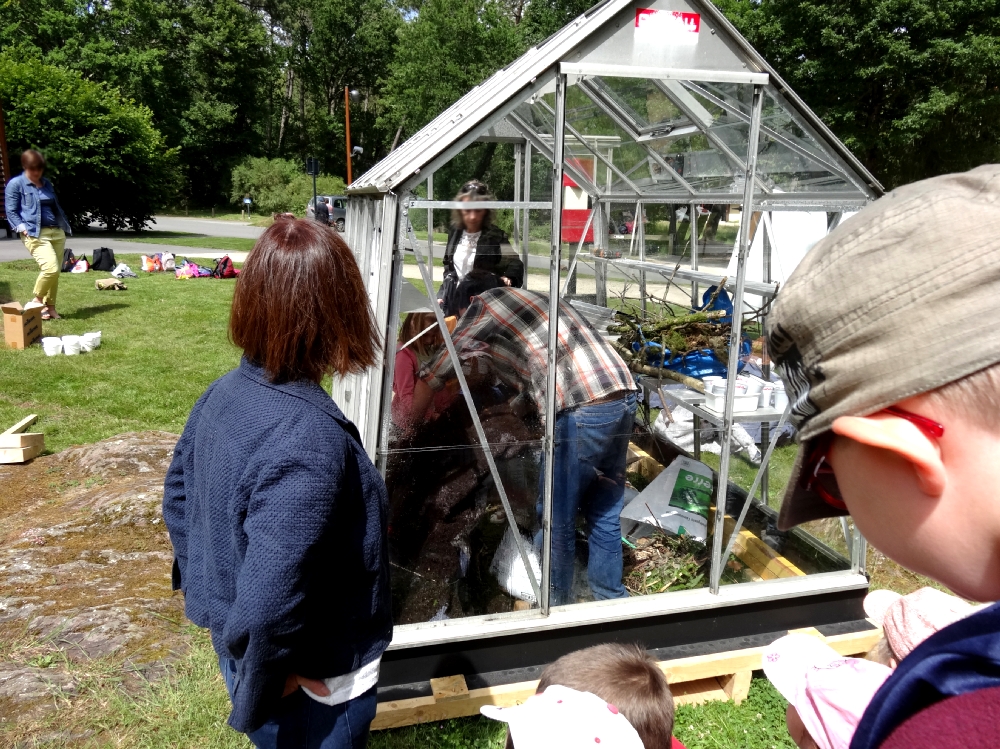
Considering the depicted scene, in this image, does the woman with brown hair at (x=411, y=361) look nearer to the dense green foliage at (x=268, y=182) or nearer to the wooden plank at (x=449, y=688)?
the wooden plank at (x=449, y=688)

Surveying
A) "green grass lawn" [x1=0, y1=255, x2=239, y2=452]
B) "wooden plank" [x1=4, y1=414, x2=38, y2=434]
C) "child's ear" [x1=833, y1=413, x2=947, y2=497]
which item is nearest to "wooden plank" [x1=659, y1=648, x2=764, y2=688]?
"child's ear" [x1=833, y1=413, x2=947, y2=497]

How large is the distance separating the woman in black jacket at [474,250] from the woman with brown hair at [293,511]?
1.14 m

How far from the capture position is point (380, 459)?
2828 millimetres

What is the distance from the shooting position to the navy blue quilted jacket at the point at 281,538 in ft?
4.84

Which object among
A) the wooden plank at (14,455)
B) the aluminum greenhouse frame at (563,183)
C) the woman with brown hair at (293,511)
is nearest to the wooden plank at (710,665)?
the aluminum greenhouse frame at (563,183)

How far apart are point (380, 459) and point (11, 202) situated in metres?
8.08

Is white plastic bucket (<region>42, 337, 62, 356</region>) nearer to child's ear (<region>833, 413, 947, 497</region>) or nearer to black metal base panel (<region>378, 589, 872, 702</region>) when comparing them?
black metal base panel (<region>378, 589, 872, 702</region>)

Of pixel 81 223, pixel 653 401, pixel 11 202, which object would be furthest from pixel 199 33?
pixel 653 401

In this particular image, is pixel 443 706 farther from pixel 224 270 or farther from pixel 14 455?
pixel 224 270

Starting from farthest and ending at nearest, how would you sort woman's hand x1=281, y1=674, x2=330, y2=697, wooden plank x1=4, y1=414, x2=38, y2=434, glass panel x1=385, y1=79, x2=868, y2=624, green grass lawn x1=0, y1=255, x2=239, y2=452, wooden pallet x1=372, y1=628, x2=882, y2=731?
green grass lawn x1=0, y1=255, x2=239, y2=452
wooden plank x1=4, y1=414, x2=38, y2=434
glass panel x1=385, y1=79, x2=868, y2=624
wooden pallet x1=372, y1=628, x2=882, y2=731
woman's hand x1=281, y1=674, x2=330, y2=697

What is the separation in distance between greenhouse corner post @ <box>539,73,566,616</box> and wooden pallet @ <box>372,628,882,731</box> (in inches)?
16.4

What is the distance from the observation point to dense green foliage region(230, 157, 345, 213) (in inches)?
1422

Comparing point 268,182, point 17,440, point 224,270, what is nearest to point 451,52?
point 268,182

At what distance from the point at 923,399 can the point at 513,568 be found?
2.66 meters
